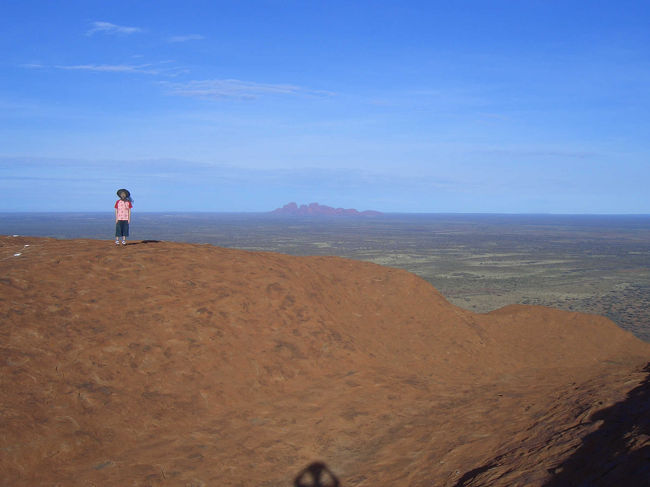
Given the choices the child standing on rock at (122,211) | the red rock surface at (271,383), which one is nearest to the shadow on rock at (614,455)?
the red rock surface at (271,383)

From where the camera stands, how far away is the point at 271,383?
1025 centimetres

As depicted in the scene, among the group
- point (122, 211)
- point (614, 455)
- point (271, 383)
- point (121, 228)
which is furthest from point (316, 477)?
point (122, 211)

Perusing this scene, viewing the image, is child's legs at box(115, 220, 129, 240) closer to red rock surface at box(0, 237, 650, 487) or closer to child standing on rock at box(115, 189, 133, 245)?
child standing on rock at box(115, 189, 133, 245)

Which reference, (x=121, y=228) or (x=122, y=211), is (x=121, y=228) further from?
(x=122, y=211)

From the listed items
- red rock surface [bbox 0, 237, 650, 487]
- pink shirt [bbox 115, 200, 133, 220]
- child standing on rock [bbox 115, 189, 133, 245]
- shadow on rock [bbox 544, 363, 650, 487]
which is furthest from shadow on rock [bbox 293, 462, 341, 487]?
pink shirt [bbox 115, 200, 133, 220]

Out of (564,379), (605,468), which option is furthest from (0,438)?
(564,379)

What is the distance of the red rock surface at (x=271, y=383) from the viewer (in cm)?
709

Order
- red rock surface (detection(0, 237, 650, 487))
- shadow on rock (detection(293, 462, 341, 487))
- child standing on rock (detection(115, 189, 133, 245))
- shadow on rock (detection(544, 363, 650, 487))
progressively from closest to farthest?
shadow on rock (detection(544, 363, 650, 487)) < red rock surface (detection(0, 237, 650, 487)) < shadow on rock (detection(293, 462, 341, 487)) < child standing on rock (detection(115, 189, 133, 245))

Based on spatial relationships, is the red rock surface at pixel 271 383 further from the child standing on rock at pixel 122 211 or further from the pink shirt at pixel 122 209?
the pink shirt at pixel 122 209

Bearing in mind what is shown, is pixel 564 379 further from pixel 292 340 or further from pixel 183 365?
pixel 183 365

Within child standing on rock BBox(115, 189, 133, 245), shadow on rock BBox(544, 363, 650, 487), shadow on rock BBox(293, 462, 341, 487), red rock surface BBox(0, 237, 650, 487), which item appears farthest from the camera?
child standing on rock BBox(115, 189, 133, 245)

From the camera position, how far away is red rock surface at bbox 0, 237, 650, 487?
7.09 meters

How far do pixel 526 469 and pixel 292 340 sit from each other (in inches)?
248

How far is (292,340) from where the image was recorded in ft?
38.0
